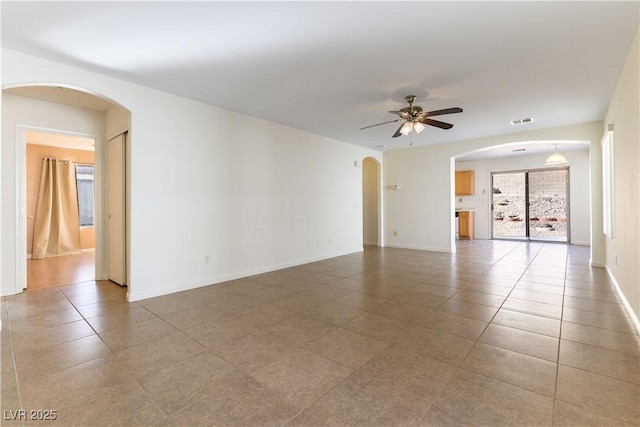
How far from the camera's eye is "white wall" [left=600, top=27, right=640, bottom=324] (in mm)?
2652

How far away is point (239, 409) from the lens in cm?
164

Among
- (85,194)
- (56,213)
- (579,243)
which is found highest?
(85,194)

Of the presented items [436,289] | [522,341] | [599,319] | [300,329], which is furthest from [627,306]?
[300,329]

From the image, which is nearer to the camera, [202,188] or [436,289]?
[436,289]

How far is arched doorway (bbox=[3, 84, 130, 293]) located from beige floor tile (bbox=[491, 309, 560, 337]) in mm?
4792

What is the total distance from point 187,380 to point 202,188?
9.48 feet

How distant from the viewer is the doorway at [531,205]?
8.91m

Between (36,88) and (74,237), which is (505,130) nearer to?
(36,88)

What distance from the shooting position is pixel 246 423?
60.3 inches

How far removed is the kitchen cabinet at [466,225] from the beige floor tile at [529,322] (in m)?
7.32

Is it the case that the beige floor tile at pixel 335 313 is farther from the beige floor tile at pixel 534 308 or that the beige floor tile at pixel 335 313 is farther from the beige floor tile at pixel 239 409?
the beige floor tile at pixel 534 308

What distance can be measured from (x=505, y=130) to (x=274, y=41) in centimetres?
513

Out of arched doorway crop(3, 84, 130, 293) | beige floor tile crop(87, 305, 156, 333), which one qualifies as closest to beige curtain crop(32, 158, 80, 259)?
arched doorway crop(3, 84, 130, 293)

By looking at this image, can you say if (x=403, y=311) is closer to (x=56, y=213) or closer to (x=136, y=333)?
(x=136, y=333)
